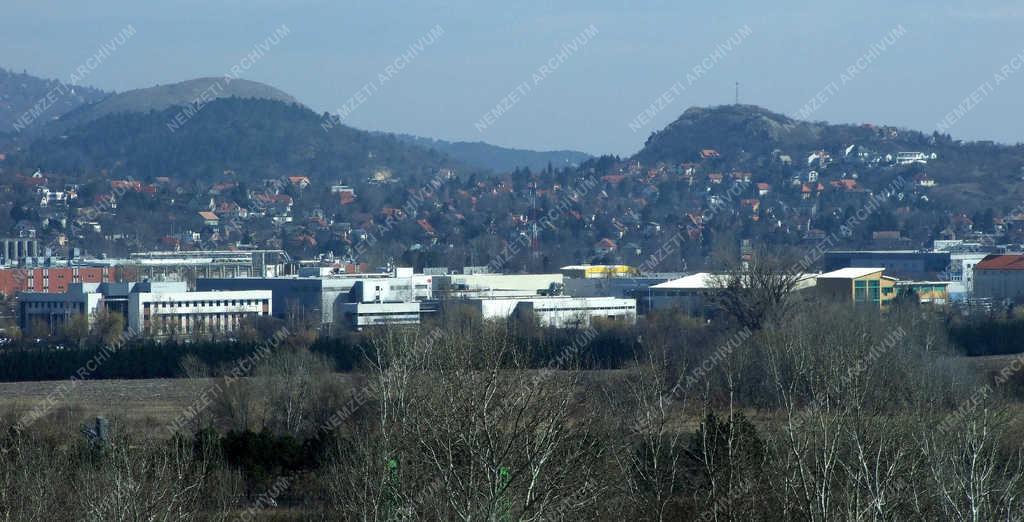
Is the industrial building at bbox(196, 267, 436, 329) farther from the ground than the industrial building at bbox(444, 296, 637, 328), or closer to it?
farther from the ground

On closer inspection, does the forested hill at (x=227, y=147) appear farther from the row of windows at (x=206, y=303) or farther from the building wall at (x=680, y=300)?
the building wall at (x=680, y=300)

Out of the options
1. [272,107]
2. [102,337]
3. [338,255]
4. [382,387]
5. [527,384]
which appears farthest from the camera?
[272,107]

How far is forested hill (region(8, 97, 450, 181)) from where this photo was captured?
6880 inches

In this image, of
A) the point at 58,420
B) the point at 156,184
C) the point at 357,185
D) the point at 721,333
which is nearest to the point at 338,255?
the point at 156,184

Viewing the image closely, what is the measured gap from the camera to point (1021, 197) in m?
A: 122

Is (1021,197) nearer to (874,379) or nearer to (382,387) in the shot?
(874,379)

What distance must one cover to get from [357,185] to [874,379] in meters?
139

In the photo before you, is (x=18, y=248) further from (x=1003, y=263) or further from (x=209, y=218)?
(x=1003, y=263)

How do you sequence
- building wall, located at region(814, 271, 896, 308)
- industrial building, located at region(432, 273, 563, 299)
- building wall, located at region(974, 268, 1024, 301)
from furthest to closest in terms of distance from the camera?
1. industrial building, located at region(432, 273, 563, 299)
2. building wall, located at region(974, 268, 1024, 301)
3. building wall, located at region(814, 271, 896, 308)

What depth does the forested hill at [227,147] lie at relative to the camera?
6880 inches

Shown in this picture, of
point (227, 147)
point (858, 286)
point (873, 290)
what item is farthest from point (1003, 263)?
point (227, 147)

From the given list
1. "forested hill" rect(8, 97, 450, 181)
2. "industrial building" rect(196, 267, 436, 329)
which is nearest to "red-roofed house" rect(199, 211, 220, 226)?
"forested hill" rect(8, 97, 450, 181)

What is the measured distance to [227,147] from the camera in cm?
17938

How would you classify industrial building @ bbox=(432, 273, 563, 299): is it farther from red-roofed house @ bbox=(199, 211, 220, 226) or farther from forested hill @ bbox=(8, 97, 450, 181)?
forested hill @ bbox=(8, 97, 450, 181)
